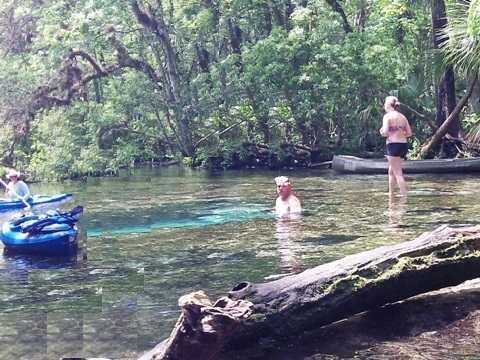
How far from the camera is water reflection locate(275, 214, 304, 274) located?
728 centimetres

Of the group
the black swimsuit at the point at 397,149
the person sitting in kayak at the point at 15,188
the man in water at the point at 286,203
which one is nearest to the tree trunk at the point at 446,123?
the black swimsuit at the point at 397,149

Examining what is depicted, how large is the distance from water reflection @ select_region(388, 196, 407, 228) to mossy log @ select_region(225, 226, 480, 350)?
4.40 meters

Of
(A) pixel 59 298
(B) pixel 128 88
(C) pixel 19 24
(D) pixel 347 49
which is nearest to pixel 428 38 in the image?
(D) pixel 347 49

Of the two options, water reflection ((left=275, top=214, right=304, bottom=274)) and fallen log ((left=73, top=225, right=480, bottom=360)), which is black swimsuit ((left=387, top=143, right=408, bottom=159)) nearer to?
water reflection ((left=275, top=214, right=304, bottom=274))

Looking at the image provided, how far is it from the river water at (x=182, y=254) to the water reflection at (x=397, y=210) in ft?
0.06

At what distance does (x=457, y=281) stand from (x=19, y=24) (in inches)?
1075

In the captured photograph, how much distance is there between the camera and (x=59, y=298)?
676 cm

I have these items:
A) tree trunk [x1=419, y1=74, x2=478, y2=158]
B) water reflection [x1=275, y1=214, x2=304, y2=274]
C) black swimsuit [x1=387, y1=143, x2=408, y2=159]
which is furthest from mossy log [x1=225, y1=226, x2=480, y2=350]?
tree trunk [x1=419, y1=74, x2=478, y2=158]

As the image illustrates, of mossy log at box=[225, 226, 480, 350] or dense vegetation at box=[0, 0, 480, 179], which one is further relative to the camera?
dense vegetation at box=[0, 0, 480, 179]

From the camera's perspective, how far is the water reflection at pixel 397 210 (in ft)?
→ 32.2

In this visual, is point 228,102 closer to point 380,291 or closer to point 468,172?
point 468,172

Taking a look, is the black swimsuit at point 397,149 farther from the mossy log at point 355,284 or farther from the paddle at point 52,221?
the mossy log at point 355,284

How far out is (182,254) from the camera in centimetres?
855

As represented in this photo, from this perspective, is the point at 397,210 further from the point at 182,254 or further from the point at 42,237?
the point at 42,237
